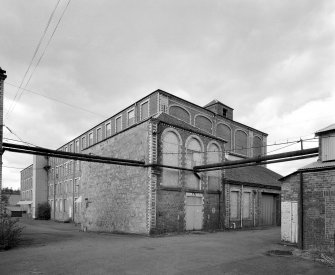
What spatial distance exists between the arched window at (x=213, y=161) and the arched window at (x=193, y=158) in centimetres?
116

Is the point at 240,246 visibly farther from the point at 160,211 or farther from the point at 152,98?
the point at 152,98

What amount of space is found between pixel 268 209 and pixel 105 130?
24777 mm

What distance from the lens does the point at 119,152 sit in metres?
24.5

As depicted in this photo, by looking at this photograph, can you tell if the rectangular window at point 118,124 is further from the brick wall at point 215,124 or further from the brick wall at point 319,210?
the brick wall at point 319,210

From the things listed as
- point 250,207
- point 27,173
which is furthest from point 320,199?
point 27,173

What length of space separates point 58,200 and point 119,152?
37254 millimetres

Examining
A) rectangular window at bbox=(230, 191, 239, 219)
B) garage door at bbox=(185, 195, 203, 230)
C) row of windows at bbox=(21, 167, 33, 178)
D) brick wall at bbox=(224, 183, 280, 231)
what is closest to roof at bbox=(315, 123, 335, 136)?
garage door at bbox=(185, 195, 203, 230)

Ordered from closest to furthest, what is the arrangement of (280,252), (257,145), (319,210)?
(319,210) → (280,252) → (257,145)

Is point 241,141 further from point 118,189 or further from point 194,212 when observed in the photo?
point 118,189

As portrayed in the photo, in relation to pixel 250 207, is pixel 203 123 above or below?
above

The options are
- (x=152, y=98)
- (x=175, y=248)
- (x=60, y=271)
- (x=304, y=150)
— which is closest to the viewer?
(x=60, y=271)

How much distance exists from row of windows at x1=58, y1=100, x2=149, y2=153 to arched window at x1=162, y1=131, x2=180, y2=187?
39.8ft

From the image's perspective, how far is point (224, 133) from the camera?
138 ft

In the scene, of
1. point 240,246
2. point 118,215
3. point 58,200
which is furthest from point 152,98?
point 58,200
